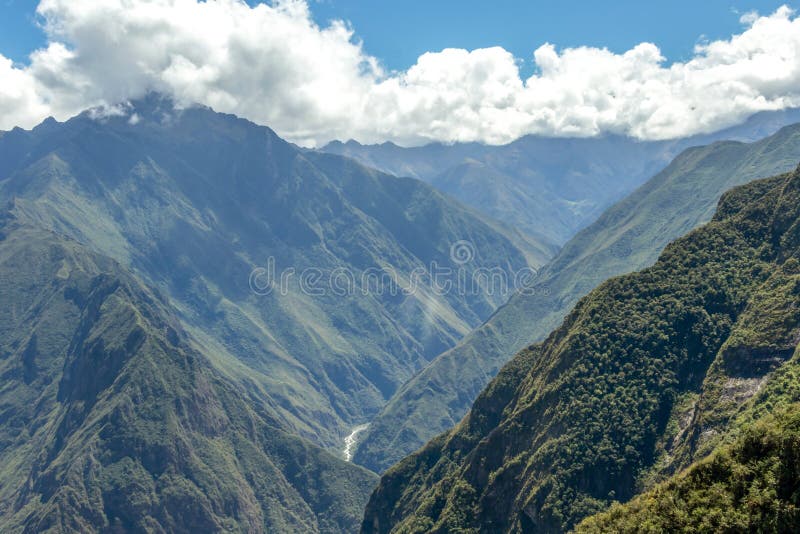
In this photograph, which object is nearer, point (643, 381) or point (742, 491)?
point (742, 491)

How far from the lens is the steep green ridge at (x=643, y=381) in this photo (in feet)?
512

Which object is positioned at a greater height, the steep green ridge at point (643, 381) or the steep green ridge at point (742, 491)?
the steep green ridge at point (742, 491)

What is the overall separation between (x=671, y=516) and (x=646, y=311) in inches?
4238

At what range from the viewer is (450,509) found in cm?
19075

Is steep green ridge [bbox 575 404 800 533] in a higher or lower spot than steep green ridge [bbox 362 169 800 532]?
higher

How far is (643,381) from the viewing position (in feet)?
570

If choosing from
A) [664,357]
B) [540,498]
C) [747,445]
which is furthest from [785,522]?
[664,357]

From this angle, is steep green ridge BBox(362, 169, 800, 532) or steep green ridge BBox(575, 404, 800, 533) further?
steep green ridge BBox(362, 169, 800, 532)

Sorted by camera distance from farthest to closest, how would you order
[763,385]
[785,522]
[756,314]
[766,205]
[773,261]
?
[766,205] < [773,261] < [756,314] < [763,385] < [785,522]

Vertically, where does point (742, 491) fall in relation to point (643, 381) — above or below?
above

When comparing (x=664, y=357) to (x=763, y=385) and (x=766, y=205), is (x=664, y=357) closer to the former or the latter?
(x=763, y=385)

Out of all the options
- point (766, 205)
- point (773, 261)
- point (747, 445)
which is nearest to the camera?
point (747, 445)

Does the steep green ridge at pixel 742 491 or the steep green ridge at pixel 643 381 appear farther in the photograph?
the steep green ridge at pixel 643 381

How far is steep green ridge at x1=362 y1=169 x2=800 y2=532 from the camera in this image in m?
156
